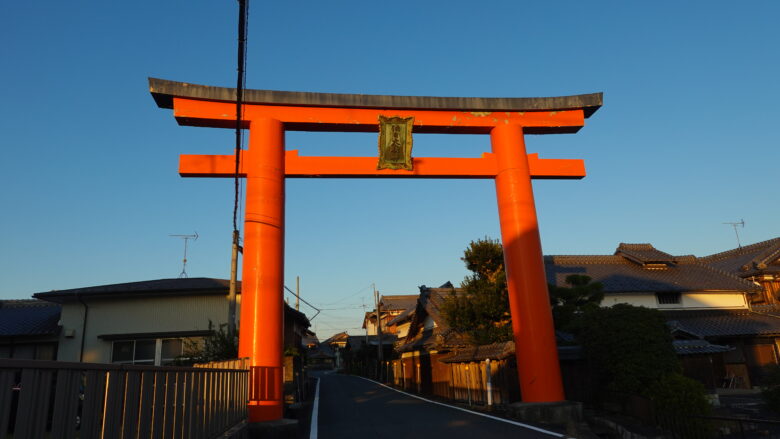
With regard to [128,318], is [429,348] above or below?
below

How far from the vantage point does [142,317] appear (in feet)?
56.4

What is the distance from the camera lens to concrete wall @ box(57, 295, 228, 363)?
1681 centimetres

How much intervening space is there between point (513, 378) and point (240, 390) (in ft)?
28.4

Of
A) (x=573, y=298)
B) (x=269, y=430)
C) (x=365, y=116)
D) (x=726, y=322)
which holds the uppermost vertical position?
(x=365, y=116)

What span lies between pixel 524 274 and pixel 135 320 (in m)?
13.9

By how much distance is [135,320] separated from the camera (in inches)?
675

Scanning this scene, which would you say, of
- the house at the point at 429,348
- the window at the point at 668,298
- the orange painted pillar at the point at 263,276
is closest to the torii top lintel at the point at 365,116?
the orange painted pillar at the point at 263,276

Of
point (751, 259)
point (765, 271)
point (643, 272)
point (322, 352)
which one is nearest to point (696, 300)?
point (643, 272)

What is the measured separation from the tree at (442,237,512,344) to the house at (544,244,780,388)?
21.5ft

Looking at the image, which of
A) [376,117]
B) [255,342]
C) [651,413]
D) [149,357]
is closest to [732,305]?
[651,413]

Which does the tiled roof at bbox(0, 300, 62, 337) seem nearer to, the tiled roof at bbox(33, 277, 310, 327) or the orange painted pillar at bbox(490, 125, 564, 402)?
the tiled roof at bbox(33, 277, 310, 327)

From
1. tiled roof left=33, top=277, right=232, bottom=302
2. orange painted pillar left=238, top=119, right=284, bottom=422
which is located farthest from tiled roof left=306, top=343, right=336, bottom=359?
orange painted pillar left=238, top=119, right=284, bottom=422

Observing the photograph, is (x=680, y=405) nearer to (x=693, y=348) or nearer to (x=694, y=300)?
(x=693, y=348)

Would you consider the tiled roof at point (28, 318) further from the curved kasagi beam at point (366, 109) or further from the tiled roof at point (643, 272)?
the tiled roof at point (643, 272)
